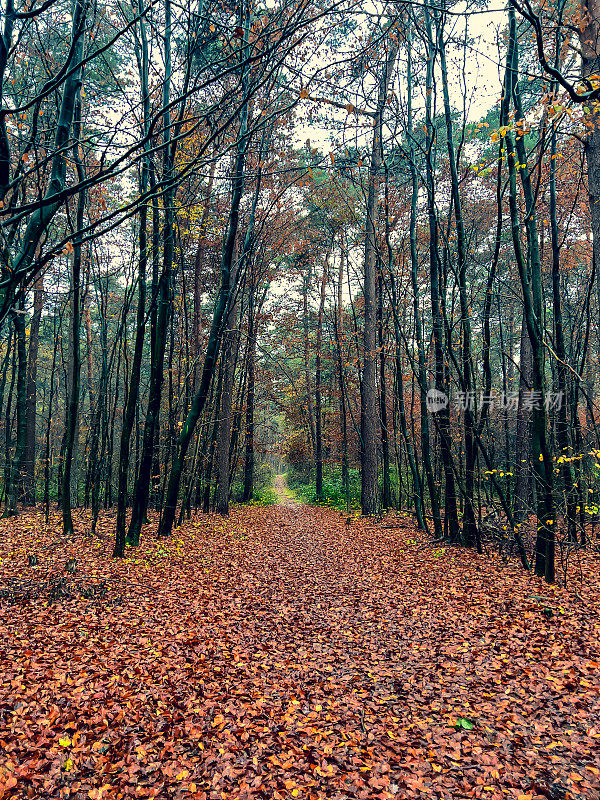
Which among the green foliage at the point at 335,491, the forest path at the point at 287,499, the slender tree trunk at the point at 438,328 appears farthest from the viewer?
the forest path at the point at 287,499

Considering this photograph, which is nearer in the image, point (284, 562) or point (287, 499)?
point (284, 562)

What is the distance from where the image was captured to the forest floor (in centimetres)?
274

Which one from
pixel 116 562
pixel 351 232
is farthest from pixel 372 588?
pixel 351 232

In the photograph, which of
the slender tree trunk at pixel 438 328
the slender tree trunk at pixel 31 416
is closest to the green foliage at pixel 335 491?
the slender tree trunk at pixel 438 328

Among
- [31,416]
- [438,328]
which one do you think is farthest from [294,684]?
[31,416]

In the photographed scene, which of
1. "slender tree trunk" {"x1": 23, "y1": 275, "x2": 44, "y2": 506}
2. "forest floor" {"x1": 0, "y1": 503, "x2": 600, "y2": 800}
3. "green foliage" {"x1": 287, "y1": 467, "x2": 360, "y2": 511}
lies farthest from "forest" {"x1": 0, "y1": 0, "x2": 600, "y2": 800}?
"green foliage" {"x1": 287, "y1": 467, "x2": 360, "y2": 511}

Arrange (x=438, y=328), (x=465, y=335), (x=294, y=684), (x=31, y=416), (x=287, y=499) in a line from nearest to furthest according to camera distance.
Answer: (x=294, y=684), (x=465, y=335), (x=438, y=328), (x=31, y=416), (x=287, y=499)

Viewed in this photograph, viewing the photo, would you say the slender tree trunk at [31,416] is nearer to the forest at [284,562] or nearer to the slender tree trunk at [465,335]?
the forest at [284,562]

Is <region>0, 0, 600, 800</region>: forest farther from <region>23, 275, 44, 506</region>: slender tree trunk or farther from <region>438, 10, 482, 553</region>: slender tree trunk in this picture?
<region>23, 275, 44, 506</region>: slender tree trunk

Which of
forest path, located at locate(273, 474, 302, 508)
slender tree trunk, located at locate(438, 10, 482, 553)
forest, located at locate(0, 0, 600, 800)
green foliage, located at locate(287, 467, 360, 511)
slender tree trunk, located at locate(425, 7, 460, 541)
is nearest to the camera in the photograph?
forest, located at locate(0, 0, 600, 800)

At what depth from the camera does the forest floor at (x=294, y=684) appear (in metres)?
2.74

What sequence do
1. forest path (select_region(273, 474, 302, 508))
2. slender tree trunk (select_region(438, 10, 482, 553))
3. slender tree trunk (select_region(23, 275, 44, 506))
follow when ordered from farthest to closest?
forest path (select_region(273, 474, 302, 508))
slender tree trunk (select_region(23, 275, 44, 506))
slender tree trunk (select_region(438, 10, 482, 553))

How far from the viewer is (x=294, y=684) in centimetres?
392

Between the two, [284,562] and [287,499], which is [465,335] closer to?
[284,562]
